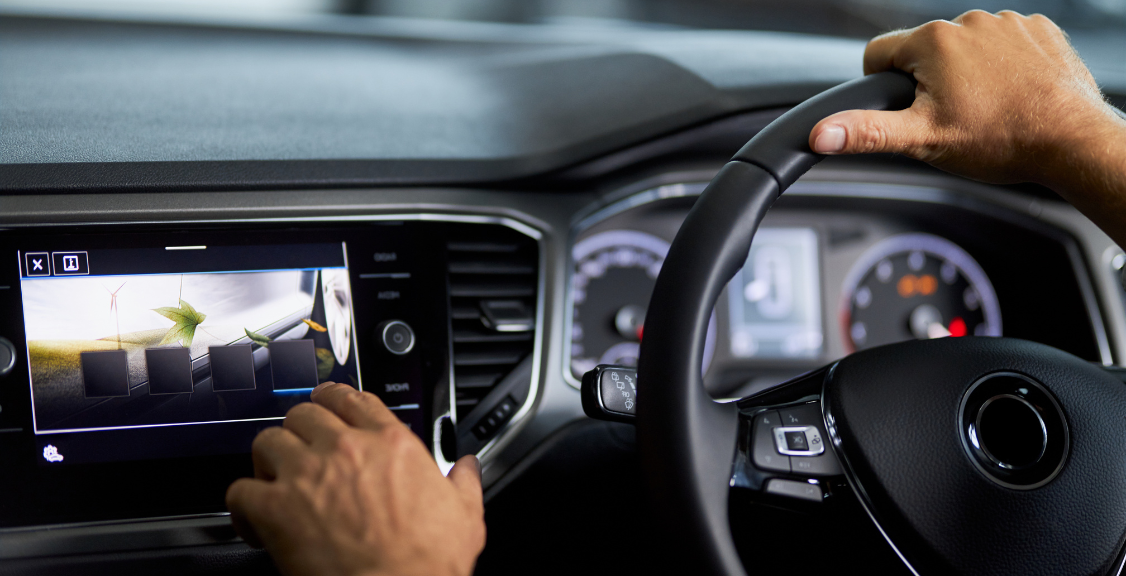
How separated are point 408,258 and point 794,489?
55 cm

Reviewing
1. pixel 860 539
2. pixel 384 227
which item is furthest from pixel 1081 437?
pixel 384 227

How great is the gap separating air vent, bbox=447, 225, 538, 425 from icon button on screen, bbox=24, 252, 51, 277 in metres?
0.45

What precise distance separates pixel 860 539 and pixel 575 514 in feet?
1.61

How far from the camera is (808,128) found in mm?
649

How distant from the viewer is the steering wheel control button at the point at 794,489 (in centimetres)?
64

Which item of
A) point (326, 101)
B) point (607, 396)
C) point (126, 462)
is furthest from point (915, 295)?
point (126, 462)

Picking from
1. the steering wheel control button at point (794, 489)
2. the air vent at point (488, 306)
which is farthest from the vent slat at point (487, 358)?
the steering wheel control button at point (794, 489)

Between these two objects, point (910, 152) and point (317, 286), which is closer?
point (910, 152)

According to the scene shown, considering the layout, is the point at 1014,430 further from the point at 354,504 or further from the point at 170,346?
the point at 170,346

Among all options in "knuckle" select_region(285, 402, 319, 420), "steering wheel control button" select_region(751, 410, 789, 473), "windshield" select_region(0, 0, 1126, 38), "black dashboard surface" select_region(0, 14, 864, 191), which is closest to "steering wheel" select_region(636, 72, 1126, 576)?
"steering wheel control button" select_region(751, 410, 789, 473)

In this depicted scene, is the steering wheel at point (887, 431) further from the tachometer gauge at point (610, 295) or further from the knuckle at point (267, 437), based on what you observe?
the tachometer gauge at point (610, 295)

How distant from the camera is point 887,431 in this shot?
0.66 m

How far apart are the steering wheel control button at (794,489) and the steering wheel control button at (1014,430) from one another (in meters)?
0.14

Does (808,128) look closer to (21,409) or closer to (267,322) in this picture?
(267,322)
